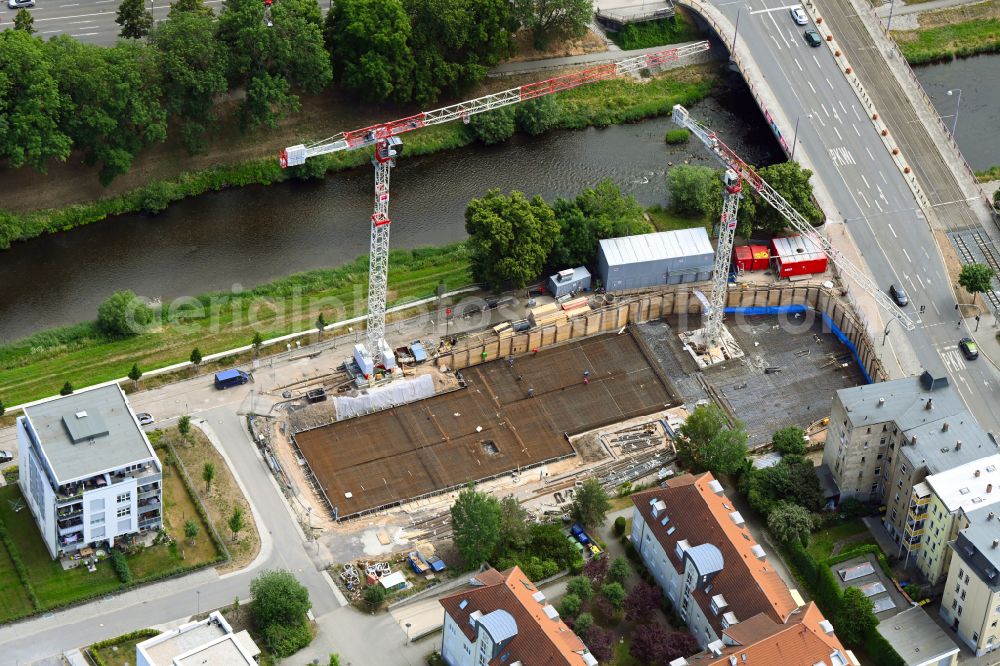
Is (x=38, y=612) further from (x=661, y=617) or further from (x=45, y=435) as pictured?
(x=661, y=617)

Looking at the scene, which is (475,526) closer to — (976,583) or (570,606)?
(570,606)

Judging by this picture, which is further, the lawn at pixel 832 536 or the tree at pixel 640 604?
the lawn at pixel 832 536

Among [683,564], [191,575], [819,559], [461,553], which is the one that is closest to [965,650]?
[819,559]

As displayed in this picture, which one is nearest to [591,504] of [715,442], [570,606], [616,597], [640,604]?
[616,597]

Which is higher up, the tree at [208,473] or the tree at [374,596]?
the tree at [208,473]

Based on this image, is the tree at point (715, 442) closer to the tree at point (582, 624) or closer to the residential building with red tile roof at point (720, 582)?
the residential building with red tile roof at point (720, 582)

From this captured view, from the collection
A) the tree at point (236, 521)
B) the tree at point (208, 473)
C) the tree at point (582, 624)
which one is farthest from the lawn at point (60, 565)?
the tree at point (582, 624)
